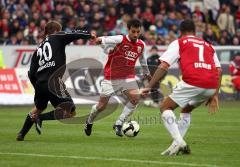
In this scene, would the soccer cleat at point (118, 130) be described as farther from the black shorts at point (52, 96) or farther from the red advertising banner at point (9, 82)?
the red advertising banner at point (9, 82)

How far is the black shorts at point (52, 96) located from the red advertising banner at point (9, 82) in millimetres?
11700

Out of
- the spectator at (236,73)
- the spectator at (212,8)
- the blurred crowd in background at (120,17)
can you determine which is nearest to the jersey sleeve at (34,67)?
the spectator at (236,73)

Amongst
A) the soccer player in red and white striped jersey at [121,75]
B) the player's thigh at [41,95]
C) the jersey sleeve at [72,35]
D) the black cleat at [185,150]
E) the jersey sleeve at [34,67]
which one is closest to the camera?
the black cleat at [185,150]

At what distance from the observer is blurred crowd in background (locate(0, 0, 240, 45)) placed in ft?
101

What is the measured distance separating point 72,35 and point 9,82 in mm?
12416

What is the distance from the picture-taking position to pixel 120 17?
33156mm

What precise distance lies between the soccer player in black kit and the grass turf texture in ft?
2.11

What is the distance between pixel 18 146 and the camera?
13.9 m

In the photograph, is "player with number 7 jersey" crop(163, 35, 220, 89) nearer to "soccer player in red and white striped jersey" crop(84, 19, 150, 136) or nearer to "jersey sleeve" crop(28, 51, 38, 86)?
"jersey sleeve" crop(28, 51, 38, 86)

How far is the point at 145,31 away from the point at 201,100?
20.2 meters

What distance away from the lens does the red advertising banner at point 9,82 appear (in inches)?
1052

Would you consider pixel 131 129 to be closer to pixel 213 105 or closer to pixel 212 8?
pixel 213 105

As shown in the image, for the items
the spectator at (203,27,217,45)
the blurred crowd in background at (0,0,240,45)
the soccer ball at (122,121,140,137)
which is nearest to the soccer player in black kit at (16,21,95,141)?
the soccer ball at (122,121,140,137)

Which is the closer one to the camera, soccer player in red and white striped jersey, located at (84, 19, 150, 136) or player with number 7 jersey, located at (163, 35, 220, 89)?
player with number 7 jersey, located at (163, 35, 220, 89)
